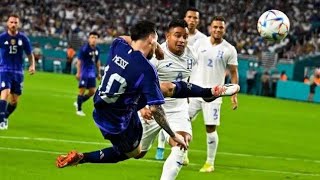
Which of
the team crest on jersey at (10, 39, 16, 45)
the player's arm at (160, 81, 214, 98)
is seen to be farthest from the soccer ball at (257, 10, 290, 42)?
the team crest on jersey at (10, 39, 16, 45)

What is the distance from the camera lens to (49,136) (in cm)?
1650

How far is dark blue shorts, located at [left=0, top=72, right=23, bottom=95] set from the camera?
1698 centimetres

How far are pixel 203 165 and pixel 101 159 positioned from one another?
Answer: 4.28 metres

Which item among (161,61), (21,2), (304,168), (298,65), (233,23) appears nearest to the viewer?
(161,61)

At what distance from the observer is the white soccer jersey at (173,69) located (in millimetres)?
11219

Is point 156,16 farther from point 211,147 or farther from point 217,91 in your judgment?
point 217,91

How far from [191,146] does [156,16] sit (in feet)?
123

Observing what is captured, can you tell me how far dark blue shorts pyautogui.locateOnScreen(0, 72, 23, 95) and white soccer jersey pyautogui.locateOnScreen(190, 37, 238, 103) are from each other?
543 cm

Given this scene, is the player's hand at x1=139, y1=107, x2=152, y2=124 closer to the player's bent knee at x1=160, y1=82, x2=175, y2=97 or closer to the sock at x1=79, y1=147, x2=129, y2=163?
the player's bent knee at x1=160, y1=82, x2=175, y2=97

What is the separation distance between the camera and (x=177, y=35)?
10.8 m

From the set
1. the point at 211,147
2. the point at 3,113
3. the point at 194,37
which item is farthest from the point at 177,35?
the point at 3,113

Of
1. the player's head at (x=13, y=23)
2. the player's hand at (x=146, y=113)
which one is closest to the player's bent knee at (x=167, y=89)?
the player's hand at (x=146, y=113)

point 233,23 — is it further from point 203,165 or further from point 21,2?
point 203,165

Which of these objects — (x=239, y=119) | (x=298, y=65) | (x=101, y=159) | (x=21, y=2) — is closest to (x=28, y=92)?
(x=239, y=119)
